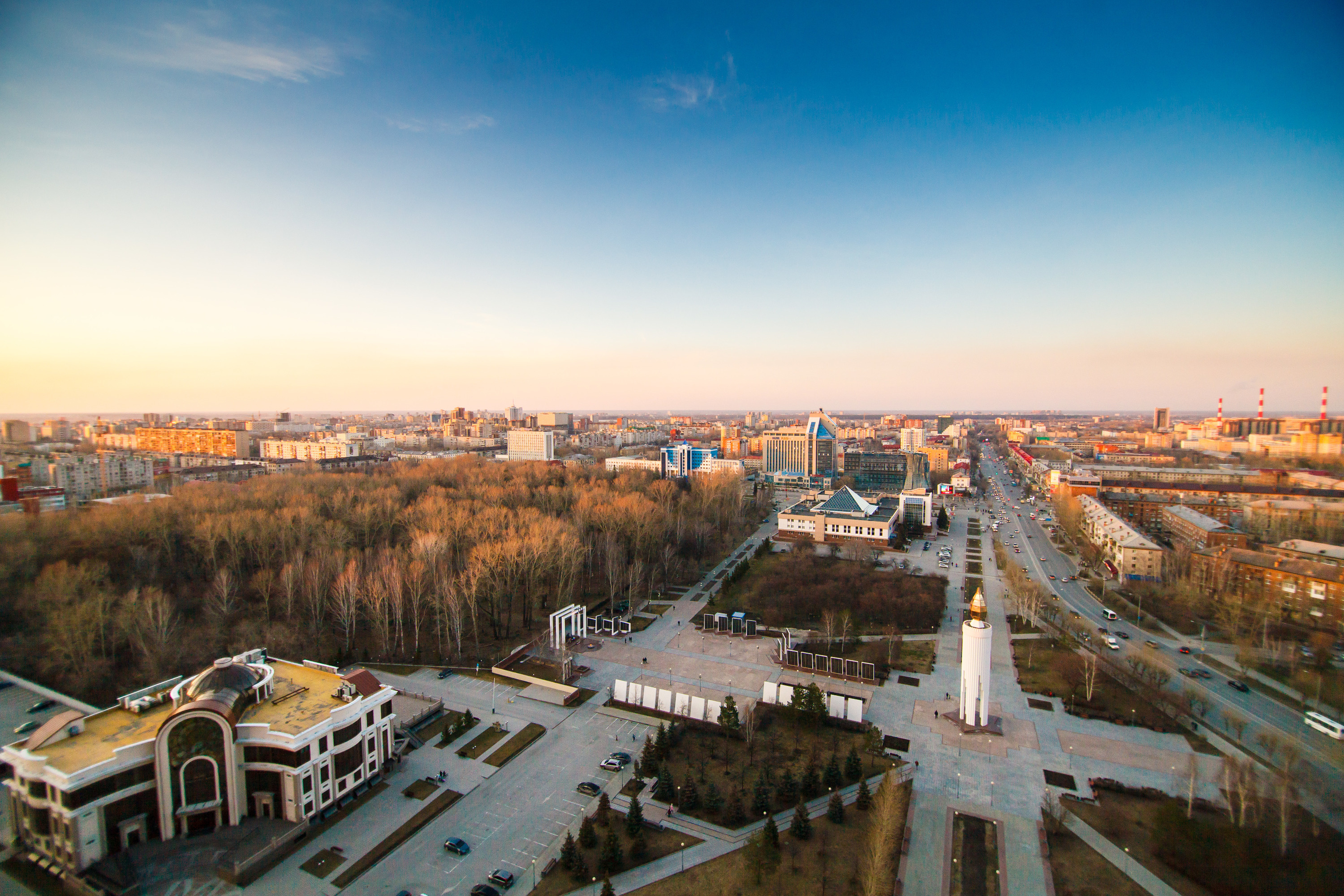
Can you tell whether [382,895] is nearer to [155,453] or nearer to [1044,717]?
[1044,717]

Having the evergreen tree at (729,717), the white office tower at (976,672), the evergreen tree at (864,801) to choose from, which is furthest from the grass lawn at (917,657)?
the evergreen tree at (864,801)

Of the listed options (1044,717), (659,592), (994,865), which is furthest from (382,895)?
(659,592)

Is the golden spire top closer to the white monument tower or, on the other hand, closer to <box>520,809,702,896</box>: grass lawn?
the white monument tower

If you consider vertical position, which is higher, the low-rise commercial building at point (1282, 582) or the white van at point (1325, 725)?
the low-rise commercial building at point (1282, 582)

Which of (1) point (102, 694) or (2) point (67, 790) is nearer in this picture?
(2) point (67, 790)

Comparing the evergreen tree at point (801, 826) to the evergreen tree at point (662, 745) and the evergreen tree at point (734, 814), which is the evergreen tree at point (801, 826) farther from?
the evergreen tree at point (662, 745)

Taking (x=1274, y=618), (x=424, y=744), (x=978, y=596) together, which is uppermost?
(x=978, y=596)

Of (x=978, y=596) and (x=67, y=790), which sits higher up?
(x=978, y=596)
